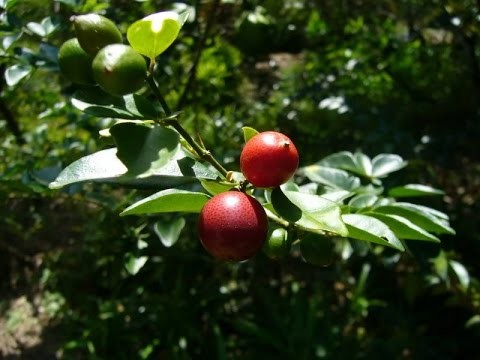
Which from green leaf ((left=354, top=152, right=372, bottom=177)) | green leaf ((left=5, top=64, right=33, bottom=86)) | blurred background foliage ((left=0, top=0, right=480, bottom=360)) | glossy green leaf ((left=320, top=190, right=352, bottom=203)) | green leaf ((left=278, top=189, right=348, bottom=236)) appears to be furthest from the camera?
blurred background foliage ((left=0, top=0, right=480, bottom=360))

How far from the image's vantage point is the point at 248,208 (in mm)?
574

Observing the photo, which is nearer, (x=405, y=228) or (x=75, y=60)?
(x=75, y=60)

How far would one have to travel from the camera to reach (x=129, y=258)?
1146 mm

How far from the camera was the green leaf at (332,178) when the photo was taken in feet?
3.61

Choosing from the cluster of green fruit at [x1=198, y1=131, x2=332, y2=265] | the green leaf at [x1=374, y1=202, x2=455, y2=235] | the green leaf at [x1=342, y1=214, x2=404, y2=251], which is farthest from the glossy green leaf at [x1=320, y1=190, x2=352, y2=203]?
the cluster of green fruit at [x1=198, y1=131, x2=332, y2=265]

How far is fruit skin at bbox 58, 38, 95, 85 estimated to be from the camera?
62 cm

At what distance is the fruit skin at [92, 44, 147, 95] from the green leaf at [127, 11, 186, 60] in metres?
0.05

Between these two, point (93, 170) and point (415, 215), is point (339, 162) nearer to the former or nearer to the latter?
point (415, 215)

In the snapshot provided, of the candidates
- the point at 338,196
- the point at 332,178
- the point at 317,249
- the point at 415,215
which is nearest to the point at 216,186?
the point at 317,249

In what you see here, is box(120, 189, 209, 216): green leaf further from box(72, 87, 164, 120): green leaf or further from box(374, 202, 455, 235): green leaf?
box(374, 202, 455, 235): green leaf

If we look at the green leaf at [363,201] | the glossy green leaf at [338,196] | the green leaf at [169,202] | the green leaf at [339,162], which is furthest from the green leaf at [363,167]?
the green leaf at [169,202]

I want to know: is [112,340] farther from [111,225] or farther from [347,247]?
[347,247]

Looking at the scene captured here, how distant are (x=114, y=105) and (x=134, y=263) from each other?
1.79ft

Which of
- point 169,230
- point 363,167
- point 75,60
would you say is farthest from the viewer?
point 363,167
